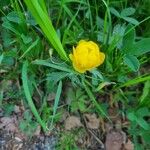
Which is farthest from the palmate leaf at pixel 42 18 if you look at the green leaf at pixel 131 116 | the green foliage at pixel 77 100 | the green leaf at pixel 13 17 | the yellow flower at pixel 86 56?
the green leaf at pixel 131 116

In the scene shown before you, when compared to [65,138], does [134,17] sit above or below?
above

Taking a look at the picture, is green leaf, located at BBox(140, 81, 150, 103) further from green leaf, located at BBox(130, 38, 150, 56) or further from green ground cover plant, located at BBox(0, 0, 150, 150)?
green leaf, located at BBox(130, 38, 150, 56)

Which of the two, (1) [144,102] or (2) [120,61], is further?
(1) [144,102]

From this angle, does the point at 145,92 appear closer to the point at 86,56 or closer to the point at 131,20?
the point at 131,20

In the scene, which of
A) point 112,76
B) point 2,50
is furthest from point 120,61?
point 2,50

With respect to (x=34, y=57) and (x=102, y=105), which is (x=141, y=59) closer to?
(x=102, y=105)

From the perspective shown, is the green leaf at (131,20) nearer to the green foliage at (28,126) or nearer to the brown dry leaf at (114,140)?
the brown dry leaf at (114,140)
